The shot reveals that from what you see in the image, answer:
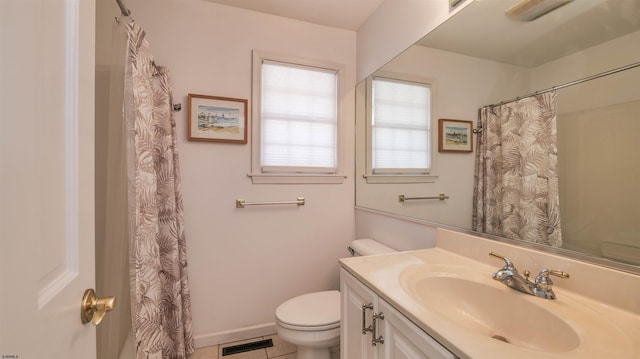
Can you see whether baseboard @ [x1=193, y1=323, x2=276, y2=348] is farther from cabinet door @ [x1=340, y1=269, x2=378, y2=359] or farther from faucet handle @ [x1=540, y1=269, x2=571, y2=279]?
faucet handle @ [x1=540, y1=269, x2=571, y2=279]

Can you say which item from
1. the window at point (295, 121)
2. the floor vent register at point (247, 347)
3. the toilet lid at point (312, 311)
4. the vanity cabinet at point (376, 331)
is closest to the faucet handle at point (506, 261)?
the vanity cabinet at point (376, 331)

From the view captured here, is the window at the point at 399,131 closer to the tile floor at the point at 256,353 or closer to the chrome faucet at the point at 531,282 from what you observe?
the chrome faucet at the point at 531,282

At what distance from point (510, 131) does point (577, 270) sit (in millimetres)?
541

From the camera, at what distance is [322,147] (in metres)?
2.03

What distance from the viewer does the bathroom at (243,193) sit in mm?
1700

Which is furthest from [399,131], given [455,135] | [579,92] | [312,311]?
[312,311]

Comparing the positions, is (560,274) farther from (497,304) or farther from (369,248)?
(369,248)

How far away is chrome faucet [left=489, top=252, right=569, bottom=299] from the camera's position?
78 cm

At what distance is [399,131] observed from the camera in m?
1.77

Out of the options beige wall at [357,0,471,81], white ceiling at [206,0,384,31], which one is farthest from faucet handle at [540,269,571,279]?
white ceiling at [206,0,384,31]

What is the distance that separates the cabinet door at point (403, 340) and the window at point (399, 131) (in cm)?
90

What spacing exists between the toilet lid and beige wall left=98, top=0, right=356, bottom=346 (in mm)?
389
